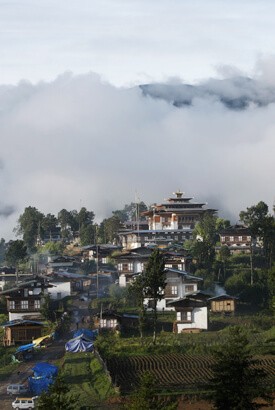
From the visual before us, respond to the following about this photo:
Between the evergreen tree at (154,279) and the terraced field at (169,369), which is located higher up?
the evergreen tree at (154,279)

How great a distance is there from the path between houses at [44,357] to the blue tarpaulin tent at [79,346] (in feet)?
1.92

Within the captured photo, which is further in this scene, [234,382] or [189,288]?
[189,288]

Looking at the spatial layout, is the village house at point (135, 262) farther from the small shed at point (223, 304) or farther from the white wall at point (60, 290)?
the small shed at point (223, 304)

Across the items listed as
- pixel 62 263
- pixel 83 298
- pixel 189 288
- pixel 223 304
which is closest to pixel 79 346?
pixel 223 304

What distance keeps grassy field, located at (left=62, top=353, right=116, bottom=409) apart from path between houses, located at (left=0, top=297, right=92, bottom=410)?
5.79 feet

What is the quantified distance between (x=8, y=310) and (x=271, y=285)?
20.4m

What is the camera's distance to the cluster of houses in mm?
61531

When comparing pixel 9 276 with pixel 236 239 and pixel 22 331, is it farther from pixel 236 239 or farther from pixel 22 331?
pixel 22 331

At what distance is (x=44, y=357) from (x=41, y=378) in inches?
339

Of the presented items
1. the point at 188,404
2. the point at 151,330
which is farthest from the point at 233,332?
the point at 151,330

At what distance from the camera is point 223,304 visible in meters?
66.8

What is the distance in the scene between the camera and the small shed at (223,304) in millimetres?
66562

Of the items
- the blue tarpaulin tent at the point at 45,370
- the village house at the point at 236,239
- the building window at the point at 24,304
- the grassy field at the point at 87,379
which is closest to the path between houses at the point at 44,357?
the blue tarpaulin tent at the point at 45,370

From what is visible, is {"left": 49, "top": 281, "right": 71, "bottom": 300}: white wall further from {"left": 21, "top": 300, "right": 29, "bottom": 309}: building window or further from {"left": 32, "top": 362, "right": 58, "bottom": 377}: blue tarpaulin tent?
{"left": 32, "top": 362, "right": 58, "bottom": 377}: blue tarpaulin tent
